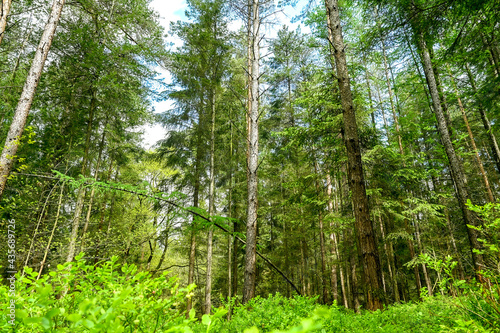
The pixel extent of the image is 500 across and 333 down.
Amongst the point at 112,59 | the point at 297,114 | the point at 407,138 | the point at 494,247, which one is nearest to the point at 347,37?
the point at 297,114

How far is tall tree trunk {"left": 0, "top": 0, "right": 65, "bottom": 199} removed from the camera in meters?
4.65

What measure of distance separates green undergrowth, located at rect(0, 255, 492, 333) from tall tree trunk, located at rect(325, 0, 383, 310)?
408 mm

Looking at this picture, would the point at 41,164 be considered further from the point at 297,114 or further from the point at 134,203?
the point at 297,114

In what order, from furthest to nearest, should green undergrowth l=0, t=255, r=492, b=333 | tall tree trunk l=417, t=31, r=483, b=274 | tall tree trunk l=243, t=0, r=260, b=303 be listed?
tall tree trunk l=417, t=31, r=483, b=274
tall tree trunk l=243, t=0, r=260, b=303
green undergrowth l=0, t=255, r=492, b=333

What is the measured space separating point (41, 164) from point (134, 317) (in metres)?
9.65

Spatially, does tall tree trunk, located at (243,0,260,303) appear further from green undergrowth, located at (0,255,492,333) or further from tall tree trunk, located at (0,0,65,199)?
tall tree trunk, located at (0,0,65,199)

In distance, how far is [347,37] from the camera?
12.0m

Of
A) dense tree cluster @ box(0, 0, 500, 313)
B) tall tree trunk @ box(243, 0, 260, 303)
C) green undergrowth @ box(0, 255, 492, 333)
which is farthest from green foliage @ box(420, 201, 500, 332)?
tall tree trunk @ box(243, 0, 260, 303)

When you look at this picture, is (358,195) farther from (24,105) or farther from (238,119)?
(238,119)

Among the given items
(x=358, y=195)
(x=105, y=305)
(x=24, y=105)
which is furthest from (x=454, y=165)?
(x=24, y=105)

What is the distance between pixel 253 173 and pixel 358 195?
2.56 metres

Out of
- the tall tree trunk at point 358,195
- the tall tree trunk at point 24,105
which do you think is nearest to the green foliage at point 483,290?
the tall tree trunk at point 358,195

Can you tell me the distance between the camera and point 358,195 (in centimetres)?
405

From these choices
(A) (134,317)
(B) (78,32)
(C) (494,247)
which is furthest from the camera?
(B) (78,32)
